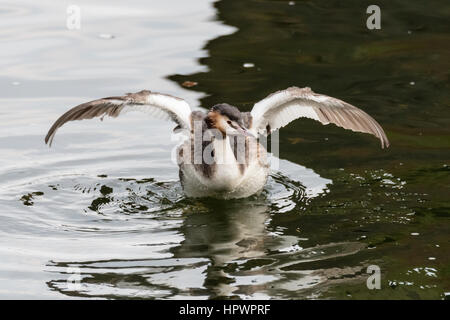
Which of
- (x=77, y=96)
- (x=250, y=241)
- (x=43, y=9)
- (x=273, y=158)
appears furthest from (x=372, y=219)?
(x=43, y=9)

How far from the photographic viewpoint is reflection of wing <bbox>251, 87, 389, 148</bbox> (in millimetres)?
9250

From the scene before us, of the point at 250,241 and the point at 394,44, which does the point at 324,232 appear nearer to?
the point at 250,241

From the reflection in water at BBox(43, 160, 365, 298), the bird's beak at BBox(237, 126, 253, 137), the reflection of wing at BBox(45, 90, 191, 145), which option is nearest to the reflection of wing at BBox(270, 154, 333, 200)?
the reflection in water at BBox(43, 160, 365, 298)

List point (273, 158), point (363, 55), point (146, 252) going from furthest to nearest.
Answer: point (363, 55), point (273, 158), point (146, 252)

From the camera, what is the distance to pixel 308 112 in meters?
9.82

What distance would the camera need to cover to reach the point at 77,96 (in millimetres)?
12547

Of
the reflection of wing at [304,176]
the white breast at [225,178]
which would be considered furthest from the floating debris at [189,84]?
the white breast at [225,178]

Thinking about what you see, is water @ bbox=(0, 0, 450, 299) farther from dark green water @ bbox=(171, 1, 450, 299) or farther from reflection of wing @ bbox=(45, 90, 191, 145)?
reflection of wing @ bbox=(45, 90, 191, 145)

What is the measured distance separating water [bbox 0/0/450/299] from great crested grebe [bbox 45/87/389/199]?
273 millimetres

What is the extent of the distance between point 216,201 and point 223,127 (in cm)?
82

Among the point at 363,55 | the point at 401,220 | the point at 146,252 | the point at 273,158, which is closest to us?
the point at 146,252

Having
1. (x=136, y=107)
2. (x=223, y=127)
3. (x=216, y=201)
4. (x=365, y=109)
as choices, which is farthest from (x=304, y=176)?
(x=365, y=109)

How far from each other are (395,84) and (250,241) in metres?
4.84

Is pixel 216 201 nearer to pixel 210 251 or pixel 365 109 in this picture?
pixel 210 251
